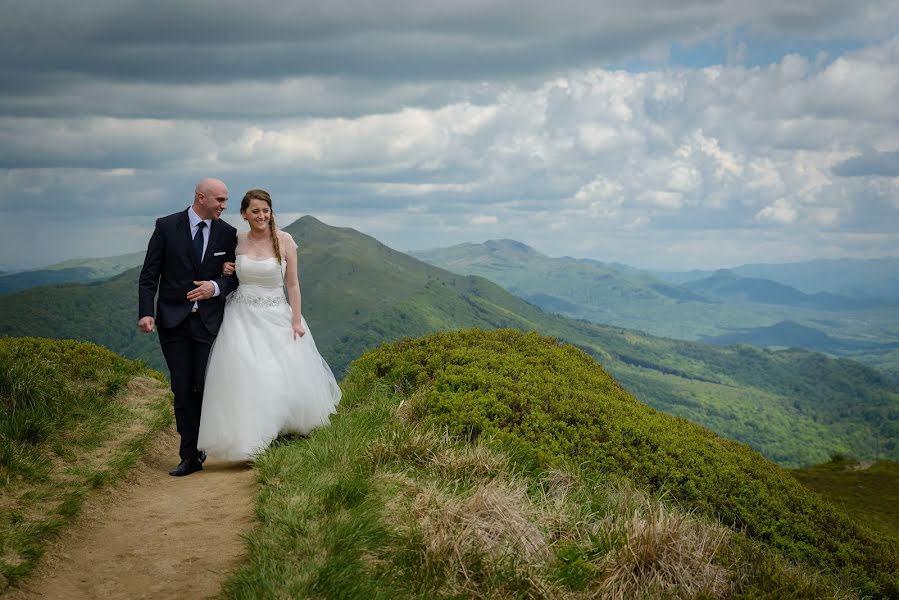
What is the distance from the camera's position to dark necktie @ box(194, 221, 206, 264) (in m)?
9.88

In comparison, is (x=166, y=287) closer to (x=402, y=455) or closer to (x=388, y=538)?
(x=402, y=455)

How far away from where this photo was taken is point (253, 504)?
25.9ft

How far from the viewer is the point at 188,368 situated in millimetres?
10008

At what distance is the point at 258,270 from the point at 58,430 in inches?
133

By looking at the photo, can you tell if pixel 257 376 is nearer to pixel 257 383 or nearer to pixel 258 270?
pixel 257 383

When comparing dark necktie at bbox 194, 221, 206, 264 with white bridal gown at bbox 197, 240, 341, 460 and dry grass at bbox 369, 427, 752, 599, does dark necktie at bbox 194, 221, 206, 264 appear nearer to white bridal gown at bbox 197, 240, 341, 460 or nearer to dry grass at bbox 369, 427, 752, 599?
white bridal gown at bbox 197, 240, 341, 460

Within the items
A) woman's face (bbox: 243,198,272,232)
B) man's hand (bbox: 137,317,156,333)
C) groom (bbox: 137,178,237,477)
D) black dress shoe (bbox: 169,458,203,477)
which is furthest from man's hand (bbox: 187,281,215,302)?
black dress shoe (bbox: 169,458,203,477)

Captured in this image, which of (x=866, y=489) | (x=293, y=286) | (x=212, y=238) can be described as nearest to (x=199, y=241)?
(x=212, y=238)

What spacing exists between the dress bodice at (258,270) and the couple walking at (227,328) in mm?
14

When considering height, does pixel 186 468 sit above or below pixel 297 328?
below

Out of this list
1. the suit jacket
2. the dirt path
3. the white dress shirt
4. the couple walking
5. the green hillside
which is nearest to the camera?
the dirt path

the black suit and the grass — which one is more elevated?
the black suit

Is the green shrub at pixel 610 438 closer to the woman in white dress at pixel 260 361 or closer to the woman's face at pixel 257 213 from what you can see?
the woman in white dress at pixel 260 361

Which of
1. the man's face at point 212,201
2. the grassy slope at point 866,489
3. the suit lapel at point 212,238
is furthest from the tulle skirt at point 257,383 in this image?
the grassy slope at point 866,489
